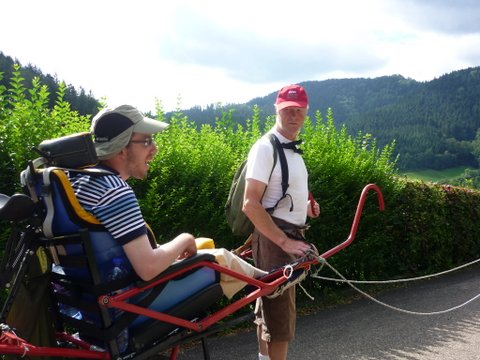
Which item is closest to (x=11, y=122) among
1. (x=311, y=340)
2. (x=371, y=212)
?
(x=311, y=340)

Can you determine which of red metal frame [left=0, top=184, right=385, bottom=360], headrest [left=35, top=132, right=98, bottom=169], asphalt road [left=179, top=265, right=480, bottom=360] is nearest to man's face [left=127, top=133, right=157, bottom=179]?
headrest [left=35, top=132, right=98, bottom=169]

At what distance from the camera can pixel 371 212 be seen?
24.2ft

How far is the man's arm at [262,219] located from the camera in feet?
10.0

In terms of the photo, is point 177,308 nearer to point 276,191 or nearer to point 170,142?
point 276,191

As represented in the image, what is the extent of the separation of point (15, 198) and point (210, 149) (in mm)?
3462

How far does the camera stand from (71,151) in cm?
216

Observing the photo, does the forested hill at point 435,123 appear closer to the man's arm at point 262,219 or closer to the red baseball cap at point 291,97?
the red baseball cap at point 291,97

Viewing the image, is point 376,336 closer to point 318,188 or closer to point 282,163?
point 318,188

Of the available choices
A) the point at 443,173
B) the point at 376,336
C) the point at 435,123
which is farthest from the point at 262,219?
the point at 435,123

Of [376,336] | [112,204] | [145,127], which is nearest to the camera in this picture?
[112,204]

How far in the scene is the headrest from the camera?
2127 mm

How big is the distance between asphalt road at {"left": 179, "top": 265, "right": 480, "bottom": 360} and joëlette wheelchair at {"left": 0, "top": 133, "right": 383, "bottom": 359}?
2.48 m

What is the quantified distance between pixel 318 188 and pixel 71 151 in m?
4.67

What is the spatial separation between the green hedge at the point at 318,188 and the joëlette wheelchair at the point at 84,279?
1790 millimetres
